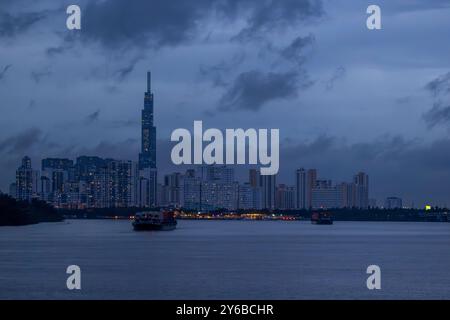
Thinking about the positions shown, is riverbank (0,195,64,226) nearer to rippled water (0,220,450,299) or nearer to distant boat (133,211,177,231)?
distant boat (133,211,177,231)

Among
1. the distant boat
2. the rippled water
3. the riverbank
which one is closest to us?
the rippled water

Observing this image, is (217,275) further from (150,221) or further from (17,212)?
(17,212)

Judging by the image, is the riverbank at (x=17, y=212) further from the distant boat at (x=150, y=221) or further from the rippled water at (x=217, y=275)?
the rippled water at (x=217, y=275)

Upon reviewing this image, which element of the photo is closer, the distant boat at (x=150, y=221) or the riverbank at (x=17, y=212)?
the distant boat at (x=150, y=221)

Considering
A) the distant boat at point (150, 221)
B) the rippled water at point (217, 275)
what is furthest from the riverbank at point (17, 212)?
the rippled water at point (217, 275)

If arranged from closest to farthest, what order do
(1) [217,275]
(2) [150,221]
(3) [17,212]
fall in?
(1) [217,275] → (2) [150,221] → (3) [17,212]

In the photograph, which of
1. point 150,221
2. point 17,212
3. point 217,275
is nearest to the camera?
point 217,275

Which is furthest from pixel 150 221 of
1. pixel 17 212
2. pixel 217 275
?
pixel 217 275

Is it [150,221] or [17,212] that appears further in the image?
[17,212]

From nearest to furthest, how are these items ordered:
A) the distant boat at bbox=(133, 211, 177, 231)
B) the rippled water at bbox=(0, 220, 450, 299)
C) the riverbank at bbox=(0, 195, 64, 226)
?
the rippled water at bbox=(0, 220, 450, 299) → the distant boat at bbox=(133, 211, 177, 231) → the riverbank at bbox=(0, 195, 64, 226)

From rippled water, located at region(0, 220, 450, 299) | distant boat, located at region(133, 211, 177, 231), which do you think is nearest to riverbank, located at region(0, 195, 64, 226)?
distant boat, located at region(133, 211, 177, 231)
